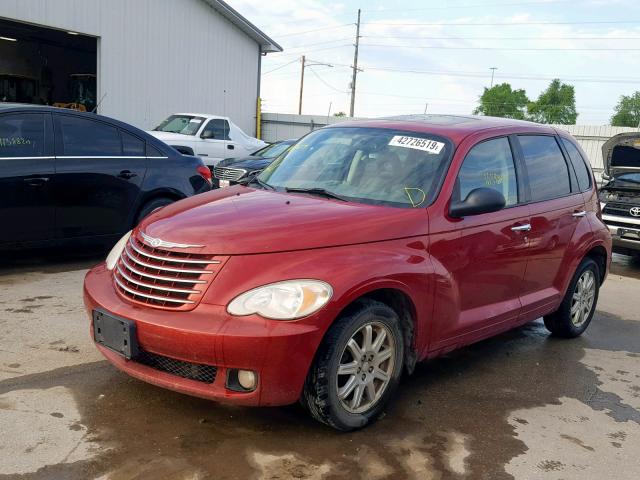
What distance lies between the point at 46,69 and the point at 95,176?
2361 cm

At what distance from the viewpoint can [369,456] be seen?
3.35 metres

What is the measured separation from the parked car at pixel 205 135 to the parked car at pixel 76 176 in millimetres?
8489

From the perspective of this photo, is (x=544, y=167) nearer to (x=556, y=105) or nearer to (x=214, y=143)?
(x=214, y=143)

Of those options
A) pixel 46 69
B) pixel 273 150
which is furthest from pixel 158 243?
pixel 46 69

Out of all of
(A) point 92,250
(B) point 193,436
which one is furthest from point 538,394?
(A) point 92,250

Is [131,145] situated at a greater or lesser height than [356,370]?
greater

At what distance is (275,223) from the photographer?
356cm

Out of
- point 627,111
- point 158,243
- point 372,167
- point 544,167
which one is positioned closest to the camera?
point 158,243

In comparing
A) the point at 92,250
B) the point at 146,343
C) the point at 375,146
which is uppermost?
the point at 375,146

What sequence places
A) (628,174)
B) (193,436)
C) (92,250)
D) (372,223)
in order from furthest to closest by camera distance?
(628,174), (92,250), (372,223), (193,436)

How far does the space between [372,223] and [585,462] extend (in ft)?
5.53

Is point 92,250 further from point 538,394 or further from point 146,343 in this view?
point 538,394

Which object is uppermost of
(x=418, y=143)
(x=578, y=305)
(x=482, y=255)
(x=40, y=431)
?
(x=418, y=143)

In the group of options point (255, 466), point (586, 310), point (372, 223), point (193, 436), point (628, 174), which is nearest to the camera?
point (255, 466)
